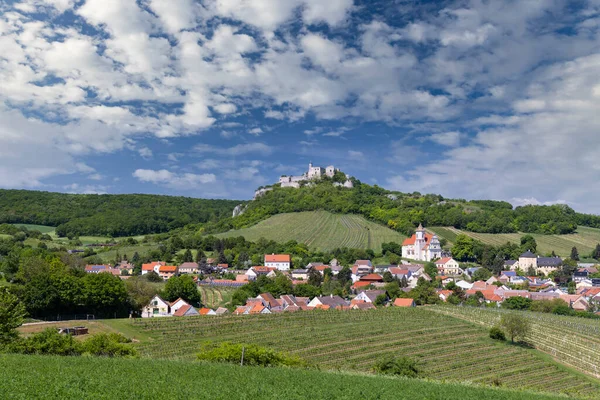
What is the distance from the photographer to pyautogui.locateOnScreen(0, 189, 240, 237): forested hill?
413 feet

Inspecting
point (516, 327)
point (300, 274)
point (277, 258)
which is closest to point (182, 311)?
point (516, 327)

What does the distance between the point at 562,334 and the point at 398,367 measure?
2555 centimetres

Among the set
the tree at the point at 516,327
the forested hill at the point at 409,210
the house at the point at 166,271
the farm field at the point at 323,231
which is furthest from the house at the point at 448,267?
the tree at the point at 516,327

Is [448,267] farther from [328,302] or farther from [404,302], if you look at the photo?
[328,302]

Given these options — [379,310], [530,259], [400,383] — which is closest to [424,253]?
[530,259]

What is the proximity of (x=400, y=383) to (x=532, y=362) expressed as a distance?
77.6ft

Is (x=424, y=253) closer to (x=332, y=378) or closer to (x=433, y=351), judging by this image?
(x=433, y=351)

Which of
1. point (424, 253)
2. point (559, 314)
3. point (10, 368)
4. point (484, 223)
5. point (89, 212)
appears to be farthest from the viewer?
point (89, 212)

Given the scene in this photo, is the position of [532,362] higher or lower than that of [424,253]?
lower

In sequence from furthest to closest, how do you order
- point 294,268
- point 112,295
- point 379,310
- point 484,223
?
point 484,223, point 294,268, point 379,310, point 112,295

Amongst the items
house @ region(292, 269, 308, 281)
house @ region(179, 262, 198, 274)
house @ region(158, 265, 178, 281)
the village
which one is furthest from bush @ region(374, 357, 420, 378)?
house @ region(179, 262, 198, 274)

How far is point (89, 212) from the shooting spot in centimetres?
13988

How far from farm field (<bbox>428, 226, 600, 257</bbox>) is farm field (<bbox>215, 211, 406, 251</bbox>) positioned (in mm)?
12711

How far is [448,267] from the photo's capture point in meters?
95.6
